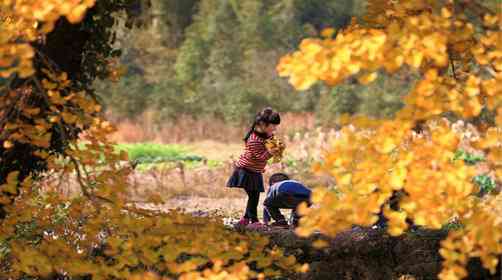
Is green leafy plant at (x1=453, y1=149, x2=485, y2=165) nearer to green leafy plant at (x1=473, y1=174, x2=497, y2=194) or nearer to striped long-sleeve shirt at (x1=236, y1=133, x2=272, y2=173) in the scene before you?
green leafy plant at (x1=473, y1=174, x2=497, y2=194)

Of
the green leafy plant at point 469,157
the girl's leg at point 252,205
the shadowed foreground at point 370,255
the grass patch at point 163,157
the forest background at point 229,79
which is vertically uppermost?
the forest background at point 229,79

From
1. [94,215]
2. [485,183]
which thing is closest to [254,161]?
[94,215]

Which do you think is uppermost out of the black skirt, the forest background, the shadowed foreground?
the forest background

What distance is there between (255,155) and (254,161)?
0.05 meters

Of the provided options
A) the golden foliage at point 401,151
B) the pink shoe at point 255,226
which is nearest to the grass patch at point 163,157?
the pink shoe at point 255,226

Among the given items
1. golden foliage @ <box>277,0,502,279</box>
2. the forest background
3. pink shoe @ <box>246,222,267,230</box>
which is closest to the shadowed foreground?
pink shoe @ <box>246,222,267,230</box>

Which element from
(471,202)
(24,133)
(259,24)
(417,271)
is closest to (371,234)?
A: (417,271)

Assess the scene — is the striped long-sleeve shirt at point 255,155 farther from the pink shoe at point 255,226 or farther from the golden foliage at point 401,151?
the golden foliage at point 401,151

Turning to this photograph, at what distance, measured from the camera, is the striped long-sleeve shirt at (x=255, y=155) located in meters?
6.58

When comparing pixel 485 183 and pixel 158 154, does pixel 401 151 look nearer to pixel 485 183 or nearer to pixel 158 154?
pixel 485 183

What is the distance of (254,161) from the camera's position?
659 cm

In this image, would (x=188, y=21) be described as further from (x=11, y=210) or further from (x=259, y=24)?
(x=11, y=210)

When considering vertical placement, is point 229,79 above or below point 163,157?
above

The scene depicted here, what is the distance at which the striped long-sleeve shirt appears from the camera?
259 inches
